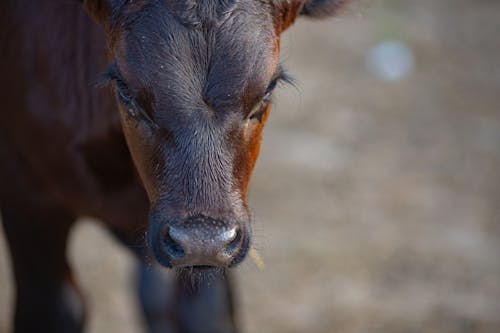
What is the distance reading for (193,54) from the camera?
3.55 meters

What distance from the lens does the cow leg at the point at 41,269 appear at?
15.5 ft

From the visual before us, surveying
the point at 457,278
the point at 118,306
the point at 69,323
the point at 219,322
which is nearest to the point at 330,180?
the point at 457,278

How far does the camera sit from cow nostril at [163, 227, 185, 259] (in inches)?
137

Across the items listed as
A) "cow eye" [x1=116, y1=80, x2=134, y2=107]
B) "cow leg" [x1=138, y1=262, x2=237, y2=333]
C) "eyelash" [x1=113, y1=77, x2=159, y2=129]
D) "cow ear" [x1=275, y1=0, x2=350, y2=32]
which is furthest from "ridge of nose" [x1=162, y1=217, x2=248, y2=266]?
"cow leg" [x1=138, y1=262, x2=237, y2=333]

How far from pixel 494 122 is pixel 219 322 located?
447cm

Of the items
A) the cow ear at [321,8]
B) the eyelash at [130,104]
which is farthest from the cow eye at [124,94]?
the cow ear at [321,8]

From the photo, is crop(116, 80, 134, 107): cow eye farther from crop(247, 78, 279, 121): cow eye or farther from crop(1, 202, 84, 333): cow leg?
crop(1, 202, 84, 333): cow leg

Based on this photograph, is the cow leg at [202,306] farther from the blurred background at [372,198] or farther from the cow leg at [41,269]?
the blurred background at [372,198]

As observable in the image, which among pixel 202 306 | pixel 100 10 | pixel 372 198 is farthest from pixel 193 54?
pixel 372 198

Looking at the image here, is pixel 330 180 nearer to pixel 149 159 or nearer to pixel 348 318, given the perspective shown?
pixel 348 318

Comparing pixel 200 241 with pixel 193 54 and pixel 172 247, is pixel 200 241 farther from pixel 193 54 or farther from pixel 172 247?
pixel 193 54

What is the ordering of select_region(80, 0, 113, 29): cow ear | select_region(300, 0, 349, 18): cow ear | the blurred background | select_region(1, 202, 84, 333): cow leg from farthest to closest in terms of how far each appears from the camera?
the blurred background
select_region(1, 202, 84, 333): cow leg
select_region(300, 0, 349, 18): cow ear
select_region(80, 0, 113, 29): cow ear

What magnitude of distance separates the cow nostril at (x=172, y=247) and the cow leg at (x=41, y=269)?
55.7 inches

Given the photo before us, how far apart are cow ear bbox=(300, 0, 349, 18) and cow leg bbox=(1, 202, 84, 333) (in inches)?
67.6
